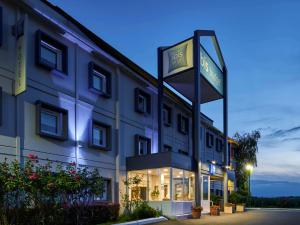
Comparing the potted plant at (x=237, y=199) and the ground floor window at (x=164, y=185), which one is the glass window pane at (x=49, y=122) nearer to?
the ground floor window at (x=164, y=185)

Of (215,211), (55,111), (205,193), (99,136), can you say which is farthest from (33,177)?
(205,193)

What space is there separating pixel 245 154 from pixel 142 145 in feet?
94.4

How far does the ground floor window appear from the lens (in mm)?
26469

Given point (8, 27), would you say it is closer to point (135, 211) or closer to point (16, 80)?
point (16, 80)

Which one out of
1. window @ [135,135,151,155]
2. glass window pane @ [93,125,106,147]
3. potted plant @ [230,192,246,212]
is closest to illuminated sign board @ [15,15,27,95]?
glass window pane @ [93,125,106,147]

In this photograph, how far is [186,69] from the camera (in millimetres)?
29281

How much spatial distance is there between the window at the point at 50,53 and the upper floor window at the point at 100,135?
155 inches

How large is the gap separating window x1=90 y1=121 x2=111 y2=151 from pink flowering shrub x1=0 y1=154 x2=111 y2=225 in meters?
8.04

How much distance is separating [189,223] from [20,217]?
9.71 m

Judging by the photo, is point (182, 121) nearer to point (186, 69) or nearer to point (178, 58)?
point (178, 58)

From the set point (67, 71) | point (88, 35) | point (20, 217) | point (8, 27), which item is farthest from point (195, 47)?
point (20, 217)

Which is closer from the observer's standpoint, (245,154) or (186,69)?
(186,69)

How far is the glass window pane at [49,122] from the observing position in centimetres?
2061

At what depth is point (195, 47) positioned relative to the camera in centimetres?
2902
